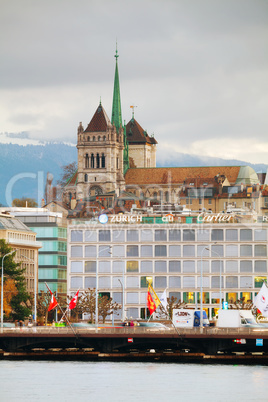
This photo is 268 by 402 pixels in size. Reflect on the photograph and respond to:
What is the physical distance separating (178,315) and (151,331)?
1066 centimetres

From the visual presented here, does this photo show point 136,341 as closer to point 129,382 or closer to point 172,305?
point 129,382

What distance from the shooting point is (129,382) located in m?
104

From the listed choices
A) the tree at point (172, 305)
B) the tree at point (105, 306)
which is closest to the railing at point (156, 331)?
the tree at point (105, 306)

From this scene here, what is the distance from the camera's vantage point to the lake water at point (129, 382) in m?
96.2

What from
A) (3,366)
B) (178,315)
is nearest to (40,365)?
(3,366)

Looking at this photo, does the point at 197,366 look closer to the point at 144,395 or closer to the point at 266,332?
the point at 266,332

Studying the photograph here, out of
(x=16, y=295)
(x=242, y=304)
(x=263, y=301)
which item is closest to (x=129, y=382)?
(x=263, y=301)

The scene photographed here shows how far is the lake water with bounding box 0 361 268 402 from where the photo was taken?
316ft

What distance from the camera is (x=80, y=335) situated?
122m

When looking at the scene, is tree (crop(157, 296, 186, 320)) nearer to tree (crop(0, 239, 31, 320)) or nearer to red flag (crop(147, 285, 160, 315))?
tree (crop(0, 239, 31, 320))

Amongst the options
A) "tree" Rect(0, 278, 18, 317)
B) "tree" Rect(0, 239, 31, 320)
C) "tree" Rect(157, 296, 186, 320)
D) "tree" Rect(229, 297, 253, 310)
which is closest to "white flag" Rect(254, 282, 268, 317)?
"tree" Rect(0, 278, 18, 317)

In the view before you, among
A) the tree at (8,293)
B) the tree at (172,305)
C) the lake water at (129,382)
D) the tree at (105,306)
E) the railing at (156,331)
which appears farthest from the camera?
the tree at (172,305)

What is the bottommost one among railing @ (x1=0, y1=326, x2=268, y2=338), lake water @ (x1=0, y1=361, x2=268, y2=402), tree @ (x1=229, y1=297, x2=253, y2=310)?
lake water @ (x1=0, y1=361, x2=268, y2=402)

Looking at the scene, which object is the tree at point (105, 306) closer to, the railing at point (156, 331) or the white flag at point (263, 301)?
the white flag at point (263, 301)
